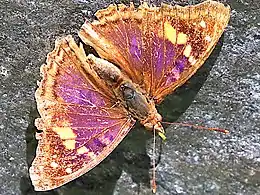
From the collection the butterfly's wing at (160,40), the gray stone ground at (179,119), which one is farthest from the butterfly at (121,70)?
the gray stone ground at (179,119)

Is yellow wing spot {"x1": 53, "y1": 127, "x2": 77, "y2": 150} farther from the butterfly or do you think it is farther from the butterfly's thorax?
the butterfly's thorax

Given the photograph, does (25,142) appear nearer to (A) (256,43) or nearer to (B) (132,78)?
(B) (132,78)

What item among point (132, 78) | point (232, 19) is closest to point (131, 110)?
point (132, 78)

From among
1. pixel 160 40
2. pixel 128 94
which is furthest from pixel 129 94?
pixel 160 40

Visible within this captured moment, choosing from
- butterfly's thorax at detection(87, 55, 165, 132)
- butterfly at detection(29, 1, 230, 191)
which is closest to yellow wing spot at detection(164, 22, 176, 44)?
butterfly at detection(29, 1, 230, 191)

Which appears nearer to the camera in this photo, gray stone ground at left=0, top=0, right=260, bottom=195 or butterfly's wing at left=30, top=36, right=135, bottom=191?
butterfly's wing at left=30, top=36, right=135, bottom=191

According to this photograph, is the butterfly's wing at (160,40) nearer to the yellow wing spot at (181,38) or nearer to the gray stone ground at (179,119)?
the yellow wing spot at (181,38)
